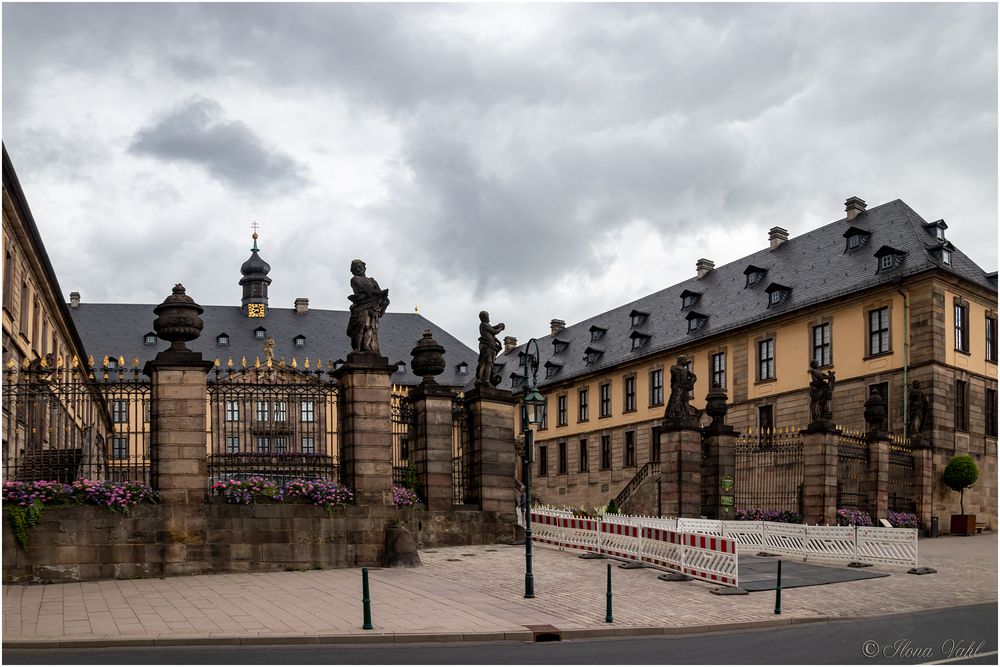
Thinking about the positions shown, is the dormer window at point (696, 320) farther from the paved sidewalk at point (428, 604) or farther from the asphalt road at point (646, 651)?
the asphalt road at point (646, 651)

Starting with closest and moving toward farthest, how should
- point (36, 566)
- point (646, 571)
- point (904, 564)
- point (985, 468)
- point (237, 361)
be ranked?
point (36, 566) < point (646, 571) < point (904, 564) < point (985, 468) < point (237, 361)

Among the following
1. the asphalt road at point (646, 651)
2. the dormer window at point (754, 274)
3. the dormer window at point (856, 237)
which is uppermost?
the dormer window at point (856, 237)

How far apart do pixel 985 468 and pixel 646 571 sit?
26493mm

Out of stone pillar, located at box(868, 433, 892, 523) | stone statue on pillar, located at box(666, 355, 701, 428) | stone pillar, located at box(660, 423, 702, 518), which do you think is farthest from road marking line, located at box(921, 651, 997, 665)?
stone pillar, located at box(868, 433, 892, 523)

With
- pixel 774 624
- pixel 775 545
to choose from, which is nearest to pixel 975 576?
pixel 775 545

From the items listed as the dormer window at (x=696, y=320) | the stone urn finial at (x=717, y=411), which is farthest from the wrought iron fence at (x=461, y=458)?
the dormer window at (x=696, y=320)

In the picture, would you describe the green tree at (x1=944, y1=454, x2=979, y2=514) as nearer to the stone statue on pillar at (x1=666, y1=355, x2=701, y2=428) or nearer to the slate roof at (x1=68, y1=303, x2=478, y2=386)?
A: the stone statue on pillar at (x1=666, y1=355, x2=701, y2=428)

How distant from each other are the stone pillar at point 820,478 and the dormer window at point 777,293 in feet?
55.6

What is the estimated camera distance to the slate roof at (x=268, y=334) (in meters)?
82.2

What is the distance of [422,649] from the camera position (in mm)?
13328

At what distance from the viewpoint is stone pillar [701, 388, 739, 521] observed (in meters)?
33.7

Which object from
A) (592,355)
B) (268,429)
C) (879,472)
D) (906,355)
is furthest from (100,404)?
(592,355)

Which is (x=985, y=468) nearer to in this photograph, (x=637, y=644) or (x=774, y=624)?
(x=774, y=624)

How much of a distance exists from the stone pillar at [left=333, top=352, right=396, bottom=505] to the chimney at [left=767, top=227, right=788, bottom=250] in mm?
38583
